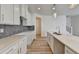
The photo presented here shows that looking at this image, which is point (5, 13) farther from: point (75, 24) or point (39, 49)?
point (75, 24)

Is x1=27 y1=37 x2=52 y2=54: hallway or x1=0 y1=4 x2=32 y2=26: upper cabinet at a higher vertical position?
x1=0 y1=4 x2=32 y2=26: upper cabinet

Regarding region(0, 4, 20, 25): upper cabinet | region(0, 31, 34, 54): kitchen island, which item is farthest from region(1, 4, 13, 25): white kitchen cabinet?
region(0, 31, 34, 54): kitchen island

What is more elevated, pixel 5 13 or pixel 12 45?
pixel 5 13

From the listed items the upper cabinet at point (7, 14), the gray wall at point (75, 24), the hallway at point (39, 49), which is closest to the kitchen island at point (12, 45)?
the upper cabinet at point (7, 14)

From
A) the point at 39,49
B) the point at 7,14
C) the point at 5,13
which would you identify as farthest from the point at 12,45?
the point at 39,49

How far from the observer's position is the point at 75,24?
12914 mm

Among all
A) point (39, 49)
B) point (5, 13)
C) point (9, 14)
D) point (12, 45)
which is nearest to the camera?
point (12, 45)

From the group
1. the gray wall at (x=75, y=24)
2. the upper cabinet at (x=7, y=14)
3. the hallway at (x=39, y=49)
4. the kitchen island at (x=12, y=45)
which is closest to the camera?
the kitchen island at (x=12, y=45)

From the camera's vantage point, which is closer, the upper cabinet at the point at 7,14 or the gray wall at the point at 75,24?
the upper cabinet at the point at 7,14

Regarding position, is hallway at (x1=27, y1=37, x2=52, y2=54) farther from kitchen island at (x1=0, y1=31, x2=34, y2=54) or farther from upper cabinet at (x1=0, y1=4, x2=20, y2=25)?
upper cabinet at (x1=0, y1=4, x2=20, y2=25)

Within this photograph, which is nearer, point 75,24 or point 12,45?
point 12,45

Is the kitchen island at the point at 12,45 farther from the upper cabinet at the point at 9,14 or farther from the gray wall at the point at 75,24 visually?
the gray wall at the point at 75,24

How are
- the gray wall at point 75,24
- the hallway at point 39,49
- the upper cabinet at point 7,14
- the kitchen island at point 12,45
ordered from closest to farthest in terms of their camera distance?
the kitchen island at point 12,45 → the upper cabinet at point 7,14 → the hallway at point 39,49 → the gray wall at point 75,24
